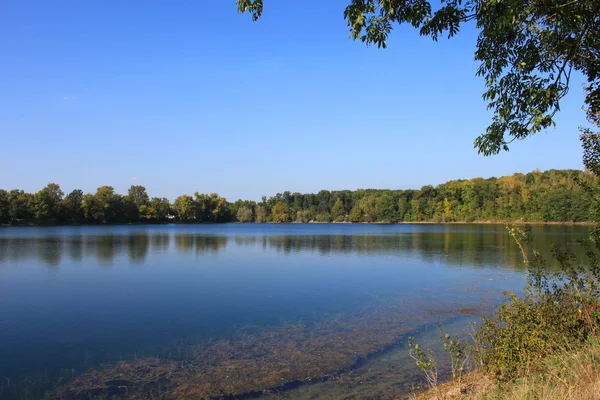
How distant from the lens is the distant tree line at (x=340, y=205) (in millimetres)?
97688

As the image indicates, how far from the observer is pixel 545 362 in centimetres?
579

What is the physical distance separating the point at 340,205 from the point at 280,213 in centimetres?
2668

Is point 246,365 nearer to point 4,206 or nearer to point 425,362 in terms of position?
point 425,362

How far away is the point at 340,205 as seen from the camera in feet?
566

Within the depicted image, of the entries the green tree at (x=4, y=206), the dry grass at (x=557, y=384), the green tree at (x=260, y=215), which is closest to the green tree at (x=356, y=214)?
the green tree at (x=260, y=215)

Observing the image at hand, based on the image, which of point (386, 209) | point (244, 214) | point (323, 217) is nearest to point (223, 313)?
point (386, 209)

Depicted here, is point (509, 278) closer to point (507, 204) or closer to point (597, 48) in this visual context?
point (597, 48)

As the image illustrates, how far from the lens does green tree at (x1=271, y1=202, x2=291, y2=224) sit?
180 metres

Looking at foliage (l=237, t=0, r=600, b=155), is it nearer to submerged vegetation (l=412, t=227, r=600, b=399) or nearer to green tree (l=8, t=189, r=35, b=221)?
submerged vegetation (l=412, t=227, r=600, b=399)

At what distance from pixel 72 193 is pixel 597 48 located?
418 feet

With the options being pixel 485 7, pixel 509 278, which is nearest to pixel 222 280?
pixel 509 278

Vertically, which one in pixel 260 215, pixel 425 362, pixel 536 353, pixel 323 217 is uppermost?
pixel 260 215

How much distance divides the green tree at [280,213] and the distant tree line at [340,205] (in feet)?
0.85

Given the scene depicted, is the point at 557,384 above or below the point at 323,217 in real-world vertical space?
below
